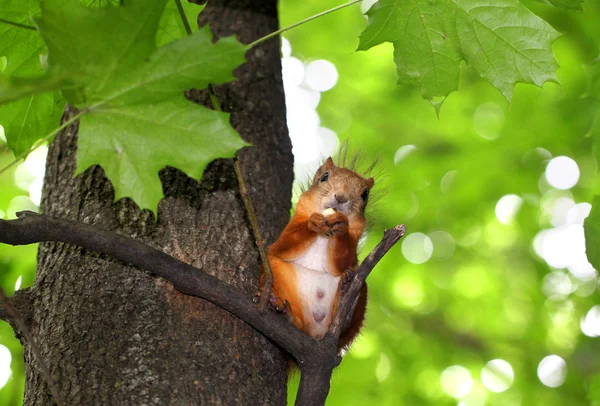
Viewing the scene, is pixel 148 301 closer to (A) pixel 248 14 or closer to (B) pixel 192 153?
(B) pixel 192 153

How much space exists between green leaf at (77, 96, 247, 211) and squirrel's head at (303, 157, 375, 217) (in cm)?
129

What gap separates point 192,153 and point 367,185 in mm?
1607

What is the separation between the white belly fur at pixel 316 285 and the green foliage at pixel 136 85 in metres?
1.01

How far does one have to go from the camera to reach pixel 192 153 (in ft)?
5.35

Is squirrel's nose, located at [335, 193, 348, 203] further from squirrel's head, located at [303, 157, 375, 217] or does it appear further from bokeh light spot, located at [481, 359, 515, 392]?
bokeh light spot, located at [481, 359, 515, 392]

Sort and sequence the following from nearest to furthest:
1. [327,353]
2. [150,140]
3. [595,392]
A: 1. [150,140]
2. [327,353]
3. [595,392]

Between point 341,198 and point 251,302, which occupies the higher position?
point 341,198

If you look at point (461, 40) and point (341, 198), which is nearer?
point (461, 40)

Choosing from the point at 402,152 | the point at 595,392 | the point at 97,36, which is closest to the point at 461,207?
the point at 402,152

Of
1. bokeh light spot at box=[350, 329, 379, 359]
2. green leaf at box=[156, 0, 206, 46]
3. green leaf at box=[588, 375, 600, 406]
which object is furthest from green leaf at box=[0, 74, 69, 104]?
bokeh light spot at box=[350, 329, 379, 359]

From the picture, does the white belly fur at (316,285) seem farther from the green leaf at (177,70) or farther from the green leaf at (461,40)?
the green leaf at (177,70)

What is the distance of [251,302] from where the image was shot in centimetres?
194

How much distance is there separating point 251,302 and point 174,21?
3.10ft

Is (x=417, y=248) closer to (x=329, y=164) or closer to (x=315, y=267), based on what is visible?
(x=329, y=164)
